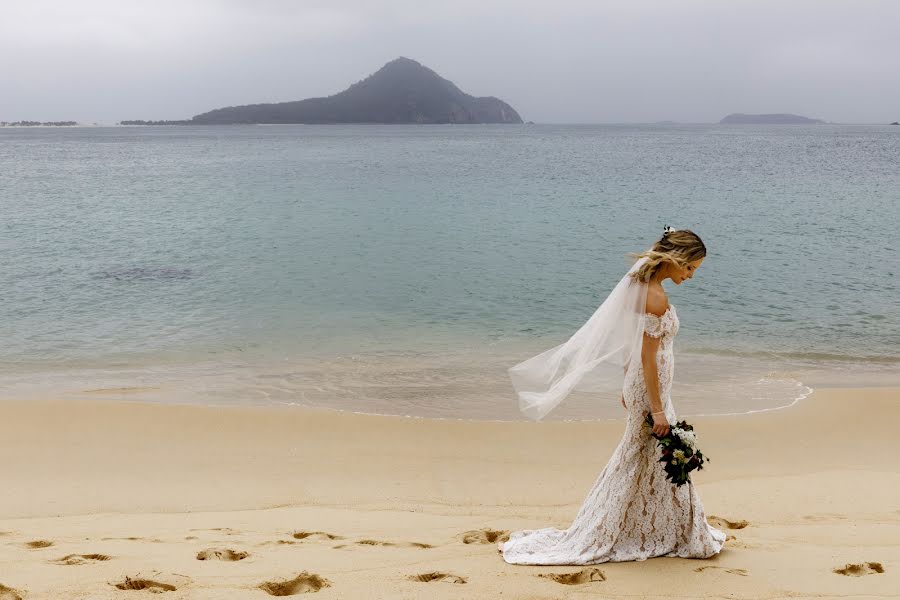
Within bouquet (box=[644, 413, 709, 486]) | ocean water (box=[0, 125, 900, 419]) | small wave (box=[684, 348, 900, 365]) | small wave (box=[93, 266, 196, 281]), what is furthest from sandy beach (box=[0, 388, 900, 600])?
small wave (box=[93, 266, 196, 281])

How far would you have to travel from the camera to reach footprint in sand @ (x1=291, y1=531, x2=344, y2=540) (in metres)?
5.68

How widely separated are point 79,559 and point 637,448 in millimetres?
3661

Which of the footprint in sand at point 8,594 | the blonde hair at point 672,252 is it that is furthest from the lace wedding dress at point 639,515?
the footprint in sand at point 8,594

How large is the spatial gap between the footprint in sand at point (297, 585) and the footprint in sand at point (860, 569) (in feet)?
10.4

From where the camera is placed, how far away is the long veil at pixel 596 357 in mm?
4957

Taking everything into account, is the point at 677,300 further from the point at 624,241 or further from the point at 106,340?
the point at 106,340

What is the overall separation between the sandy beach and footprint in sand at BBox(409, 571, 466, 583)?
17 millimetres

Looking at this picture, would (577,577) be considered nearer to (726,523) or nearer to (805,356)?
(726,523)

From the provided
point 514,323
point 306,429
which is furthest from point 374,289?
point 306,429

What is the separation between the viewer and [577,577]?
4.82 meters

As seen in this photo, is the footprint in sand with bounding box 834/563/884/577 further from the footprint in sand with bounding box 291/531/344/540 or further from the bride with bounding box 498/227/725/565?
the footprint in sand with bounding box 291/531/344/540

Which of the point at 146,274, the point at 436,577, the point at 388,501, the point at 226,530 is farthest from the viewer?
the point at 146,274

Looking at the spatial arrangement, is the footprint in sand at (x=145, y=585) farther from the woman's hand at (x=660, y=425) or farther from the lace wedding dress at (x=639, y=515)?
the woman's hand at (x=660, y=425)

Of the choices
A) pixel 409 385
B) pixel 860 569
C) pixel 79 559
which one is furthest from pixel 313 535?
pixel 409 385
